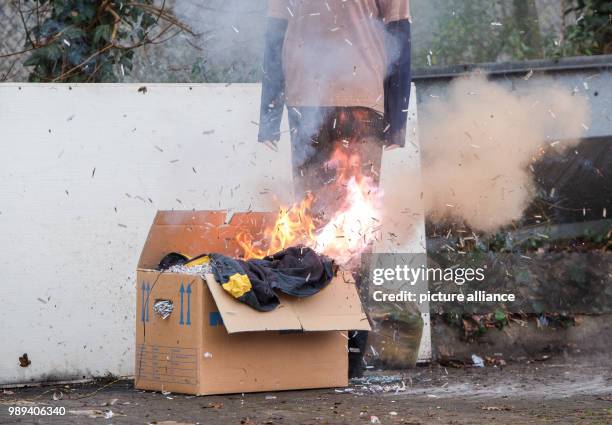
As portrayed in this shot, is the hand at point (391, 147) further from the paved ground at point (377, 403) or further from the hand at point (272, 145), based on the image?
the paved ground at point (377, 403)

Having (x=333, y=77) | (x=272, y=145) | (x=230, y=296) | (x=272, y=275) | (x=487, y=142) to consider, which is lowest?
(x=230, y=296)

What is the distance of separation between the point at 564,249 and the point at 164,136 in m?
2.90

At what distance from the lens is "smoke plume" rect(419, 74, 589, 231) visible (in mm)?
7938

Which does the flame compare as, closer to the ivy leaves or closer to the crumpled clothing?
the crumpled clothing

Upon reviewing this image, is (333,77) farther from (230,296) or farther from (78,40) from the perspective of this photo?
(78,40)

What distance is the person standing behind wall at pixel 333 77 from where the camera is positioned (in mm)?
6742

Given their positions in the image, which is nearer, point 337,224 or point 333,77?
point 333,77

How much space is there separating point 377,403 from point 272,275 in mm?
856

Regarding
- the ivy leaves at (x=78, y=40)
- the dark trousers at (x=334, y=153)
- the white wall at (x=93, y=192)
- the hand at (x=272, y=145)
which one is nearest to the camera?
the white wall at (x=93, y=192)

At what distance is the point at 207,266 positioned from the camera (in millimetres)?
6230

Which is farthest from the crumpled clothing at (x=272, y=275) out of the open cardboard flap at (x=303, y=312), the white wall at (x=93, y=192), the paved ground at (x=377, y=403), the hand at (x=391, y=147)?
the hand at (x=391, y=147)

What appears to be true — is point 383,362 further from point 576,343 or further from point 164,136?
point 164,136

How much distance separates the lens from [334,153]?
22.6 ft

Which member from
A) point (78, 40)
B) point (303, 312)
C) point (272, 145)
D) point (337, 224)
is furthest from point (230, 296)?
point (78, 40)
